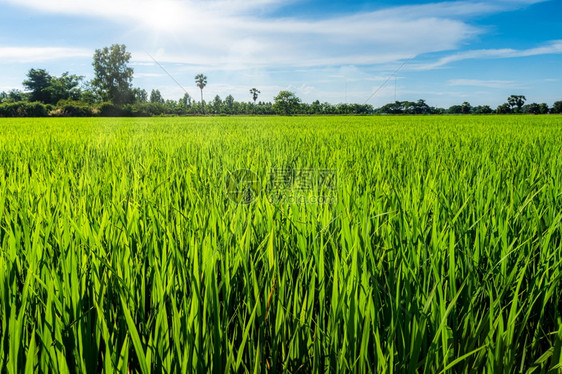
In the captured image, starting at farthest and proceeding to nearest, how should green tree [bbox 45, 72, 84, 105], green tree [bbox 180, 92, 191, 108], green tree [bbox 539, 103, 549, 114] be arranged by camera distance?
green tree [bbox 539, 103, 549, 114]
green tree [bbox 45, 72, 84, 105]
green tree [bbox 180, 92, 191, 108]

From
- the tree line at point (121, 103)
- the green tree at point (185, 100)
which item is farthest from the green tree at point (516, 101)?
the green tree at point (185, 100)

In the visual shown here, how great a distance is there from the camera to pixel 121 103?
3572cm

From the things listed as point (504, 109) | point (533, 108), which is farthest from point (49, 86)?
point (533, 108)

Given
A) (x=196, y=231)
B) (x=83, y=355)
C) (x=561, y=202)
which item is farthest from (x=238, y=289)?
(x=561, y=202)

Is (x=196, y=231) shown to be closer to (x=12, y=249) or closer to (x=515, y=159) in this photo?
(x=12, y=249)

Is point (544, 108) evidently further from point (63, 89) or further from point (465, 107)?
point (63, 89)

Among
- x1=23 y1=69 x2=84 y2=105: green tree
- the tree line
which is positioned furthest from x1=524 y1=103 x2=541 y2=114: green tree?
x1=23 y1=69 x2=84 y2=105: green tree

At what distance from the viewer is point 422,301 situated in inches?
31.2

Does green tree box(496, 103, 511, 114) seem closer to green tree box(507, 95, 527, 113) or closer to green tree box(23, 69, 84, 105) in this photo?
green tree box(507, 95, 527, 113)

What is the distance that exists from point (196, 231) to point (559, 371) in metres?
0.96

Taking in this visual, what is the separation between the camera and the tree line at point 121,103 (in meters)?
11.4

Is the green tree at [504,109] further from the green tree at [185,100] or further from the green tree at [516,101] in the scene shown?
the green tree at [185,100]

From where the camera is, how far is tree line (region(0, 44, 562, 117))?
11387 millimetres

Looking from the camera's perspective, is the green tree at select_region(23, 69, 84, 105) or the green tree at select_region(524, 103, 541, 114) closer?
the green tree at select_region(23, 69, 84, 105)
